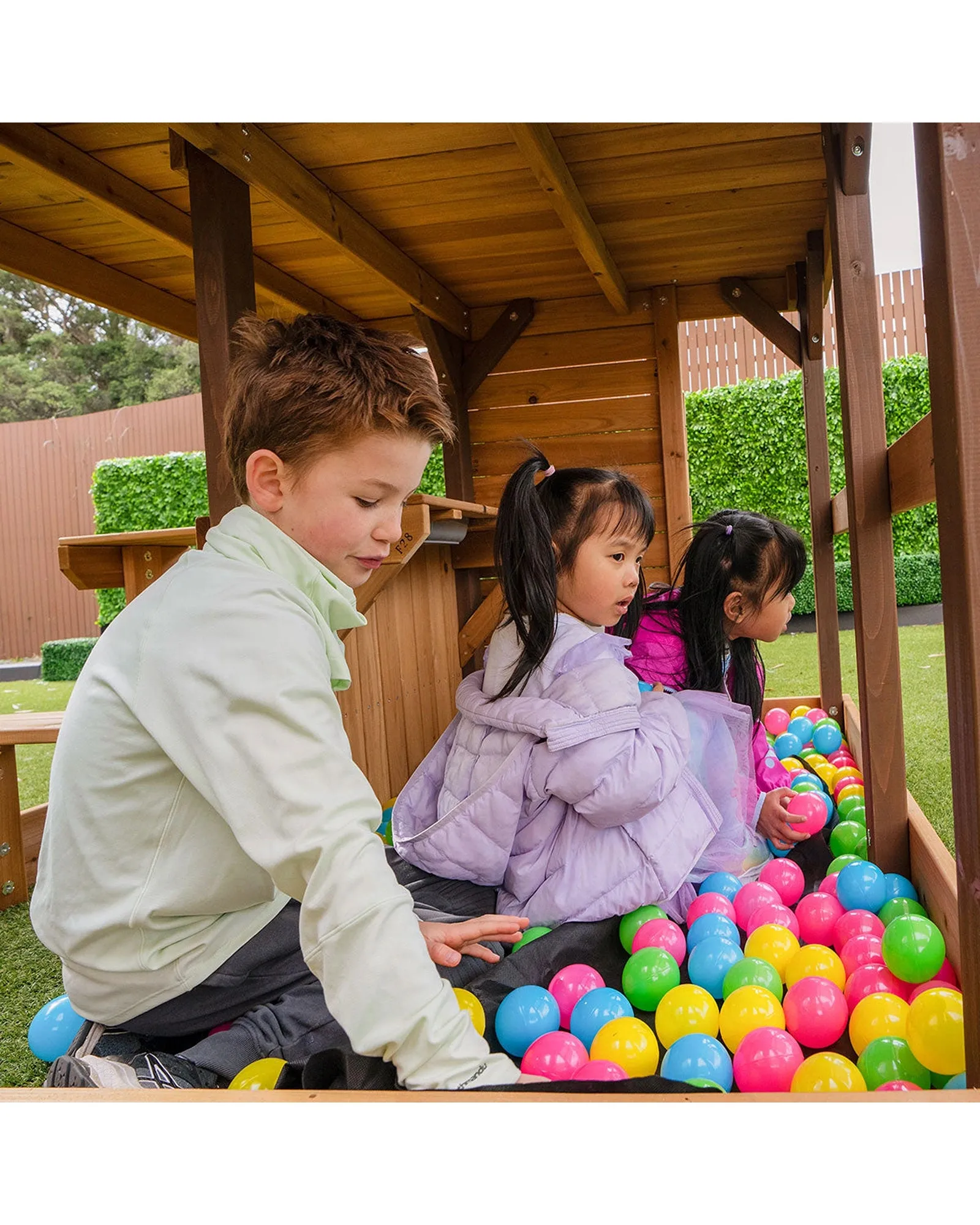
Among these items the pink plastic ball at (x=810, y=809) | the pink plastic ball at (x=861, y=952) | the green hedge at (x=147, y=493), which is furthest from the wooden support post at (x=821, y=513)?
the green hedge at (x=147, y=493)

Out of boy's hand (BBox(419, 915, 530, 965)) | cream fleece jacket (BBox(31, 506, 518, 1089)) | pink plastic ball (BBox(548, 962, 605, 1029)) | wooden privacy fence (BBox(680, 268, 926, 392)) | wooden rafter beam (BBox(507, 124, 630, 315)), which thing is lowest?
pink plastic ball (BBox(548, 962, 605, 1029))

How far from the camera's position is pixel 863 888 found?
244cm

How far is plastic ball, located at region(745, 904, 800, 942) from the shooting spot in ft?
7.93

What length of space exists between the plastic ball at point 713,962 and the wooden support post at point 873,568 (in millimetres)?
643

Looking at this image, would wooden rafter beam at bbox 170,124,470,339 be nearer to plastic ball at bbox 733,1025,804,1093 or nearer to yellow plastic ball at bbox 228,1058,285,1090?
yellow plastic ball at bbox 228,1058,285,1090

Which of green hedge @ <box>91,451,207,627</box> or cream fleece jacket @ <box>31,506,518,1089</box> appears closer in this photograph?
cream fleece jacket @ <box>31,506,518,1089</box>

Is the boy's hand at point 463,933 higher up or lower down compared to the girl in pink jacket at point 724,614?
lower down

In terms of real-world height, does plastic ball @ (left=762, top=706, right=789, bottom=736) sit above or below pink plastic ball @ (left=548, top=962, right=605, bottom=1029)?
above

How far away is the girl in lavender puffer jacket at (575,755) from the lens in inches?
97.0

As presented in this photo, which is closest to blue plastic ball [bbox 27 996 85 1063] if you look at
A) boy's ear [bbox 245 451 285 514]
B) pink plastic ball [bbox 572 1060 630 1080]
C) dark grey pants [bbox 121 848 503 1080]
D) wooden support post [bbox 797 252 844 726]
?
dark grey pants [bbox 121 848 503 1080]

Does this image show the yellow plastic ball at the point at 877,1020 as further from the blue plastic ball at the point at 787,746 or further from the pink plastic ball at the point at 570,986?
the blue plastic ball at the point at 787,746

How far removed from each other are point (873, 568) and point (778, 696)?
4.49m

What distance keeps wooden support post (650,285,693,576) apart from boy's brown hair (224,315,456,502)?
3534 mm

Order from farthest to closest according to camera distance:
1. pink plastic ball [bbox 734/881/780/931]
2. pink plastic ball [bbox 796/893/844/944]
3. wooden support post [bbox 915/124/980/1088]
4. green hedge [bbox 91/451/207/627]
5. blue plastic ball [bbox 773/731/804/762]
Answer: green hedge [bbox 91/451/207/627], blue plastic ball [bbox 773/731/804/762], pink plastic ball [bbox 734/881/780/931], pink plastic ball [bbox 796/893/844/944], wooden support post [bbox 915/124/980/1088]
